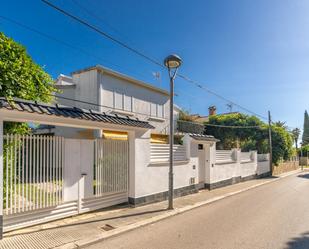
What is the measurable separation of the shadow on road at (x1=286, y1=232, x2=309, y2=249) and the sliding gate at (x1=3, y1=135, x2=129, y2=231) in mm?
5050

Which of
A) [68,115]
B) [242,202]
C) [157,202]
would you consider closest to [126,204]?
[157,202]

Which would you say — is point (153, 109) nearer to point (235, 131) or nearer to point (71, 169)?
point (235, 131)

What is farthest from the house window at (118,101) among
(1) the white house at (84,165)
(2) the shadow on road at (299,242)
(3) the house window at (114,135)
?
(2) the shadow on road at (299,242)

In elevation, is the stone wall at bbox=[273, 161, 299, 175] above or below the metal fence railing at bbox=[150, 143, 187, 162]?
below

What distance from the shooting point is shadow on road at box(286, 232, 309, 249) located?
199 inches

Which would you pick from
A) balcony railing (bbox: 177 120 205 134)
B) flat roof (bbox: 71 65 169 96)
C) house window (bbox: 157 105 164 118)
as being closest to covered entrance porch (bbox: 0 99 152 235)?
flat roof (bbox: 71 65 169 96)

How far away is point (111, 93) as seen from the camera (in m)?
16.2

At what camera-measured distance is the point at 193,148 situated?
11.6m

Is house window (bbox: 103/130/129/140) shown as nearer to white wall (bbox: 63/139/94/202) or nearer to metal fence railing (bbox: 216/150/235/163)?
white wall (bbox: 63/139/94/202)

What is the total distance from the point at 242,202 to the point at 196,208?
2290 millimetres

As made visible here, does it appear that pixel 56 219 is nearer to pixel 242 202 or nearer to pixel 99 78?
pixel 242 202

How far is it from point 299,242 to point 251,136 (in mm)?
22969

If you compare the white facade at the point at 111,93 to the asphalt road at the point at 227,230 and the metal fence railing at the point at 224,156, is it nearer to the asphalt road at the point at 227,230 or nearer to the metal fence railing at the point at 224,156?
the metal fence railing at the point at 224,156

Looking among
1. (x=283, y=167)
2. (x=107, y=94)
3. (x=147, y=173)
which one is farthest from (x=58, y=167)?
(x=283, y=167)
